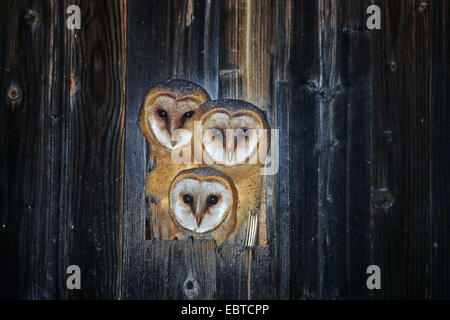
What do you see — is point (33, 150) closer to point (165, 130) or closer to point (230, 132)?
point (165, 130)

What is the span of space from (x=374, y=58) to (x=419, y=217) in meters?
0.51

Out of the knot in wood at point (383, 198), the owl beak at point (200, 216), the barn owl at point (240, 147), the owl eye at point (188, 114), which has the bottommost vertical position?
the owl beak at point (200, 216)

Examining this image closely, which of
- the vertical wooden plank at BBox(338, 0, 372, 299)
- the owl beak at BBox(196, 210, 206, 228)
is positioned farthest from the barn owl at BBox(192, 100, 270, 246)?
the vertical wooden plank at BBox(338, 0, 372, 299)

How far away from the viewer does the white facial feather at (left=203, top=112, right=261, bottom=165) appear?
3.38ft

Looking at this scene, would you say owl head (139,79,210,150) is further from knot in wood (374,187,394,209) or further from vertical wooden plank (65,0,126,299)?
knot in wood (374,187,394,209)

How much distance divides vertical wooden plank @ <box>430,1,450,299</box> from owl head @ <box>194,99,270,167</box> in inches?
21.4

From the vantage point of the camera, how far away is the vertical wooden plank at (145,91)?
109 cm

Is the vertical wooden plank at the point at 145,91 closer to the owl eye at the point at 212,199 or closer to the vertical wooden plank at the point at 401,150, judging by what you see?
the owl eye at the point at 212,199

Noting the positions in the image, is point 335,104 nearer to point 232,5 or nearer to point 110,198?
point 232,5

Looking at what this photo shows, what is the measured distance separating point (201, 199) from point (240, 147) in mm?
188

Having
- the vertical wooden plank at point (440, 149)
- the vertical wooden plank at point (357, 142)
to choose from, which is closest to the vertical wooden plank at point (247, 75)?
the vertical wooden plank at point (357, 142)

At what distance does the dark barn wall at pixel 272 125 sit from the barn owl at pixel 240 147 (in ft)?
0.17
